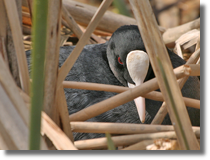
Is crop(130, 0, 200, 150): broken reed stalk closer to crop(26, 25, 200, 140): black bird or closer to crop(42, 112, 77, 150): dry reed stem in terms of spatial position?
crop(42, 112, 77, 150): dry reed stem

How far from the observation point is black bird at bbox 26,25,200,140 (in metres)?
1.14

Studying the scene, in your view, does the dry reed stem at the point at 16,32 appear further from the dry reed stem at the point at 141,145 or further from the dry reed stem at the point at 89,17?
the dry reed stem at the point at 89,17

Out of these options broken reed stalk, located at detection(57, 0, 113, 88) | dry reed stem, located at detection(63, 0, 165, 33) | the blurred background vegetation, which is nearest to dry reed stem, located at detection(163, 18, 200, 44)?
dry reed stem, located at detection(63, 0, 165, 33)

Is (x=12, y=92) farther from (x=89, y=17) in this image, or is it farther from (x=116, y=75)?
(x=89, y=17)

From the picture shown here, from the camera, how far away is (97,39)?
187 cm

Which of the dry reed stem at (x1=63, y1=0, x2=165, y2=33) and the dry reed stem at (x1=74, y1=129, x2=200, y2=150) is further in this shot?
the dry reed stem at (x1=63, y1=0, x2=165, y2=33)

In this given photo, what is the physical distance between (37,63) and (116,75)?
982 mm

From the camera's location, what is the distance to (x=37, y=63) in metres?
0.41

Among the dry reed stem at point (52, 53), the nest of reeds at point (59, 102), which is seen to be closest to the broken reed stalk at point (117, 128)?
the nest of reeds at point (59, 102)

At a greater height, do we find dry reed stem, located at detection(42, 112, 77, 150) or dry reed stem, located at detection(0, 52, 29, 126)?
dry reed stem, located at detection(0, 52, 29, 126)

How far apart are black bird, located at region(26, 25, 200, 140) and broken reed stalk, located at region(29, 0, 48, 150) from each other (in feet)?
2.06

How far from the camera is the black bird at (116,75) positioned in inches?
45.0

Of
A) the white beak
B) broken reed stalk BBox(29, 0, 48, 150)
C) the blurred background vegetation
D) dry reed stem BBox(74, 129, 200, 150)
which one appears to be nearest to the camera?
broken reed stalk BBox(29, 0, 48, 150)

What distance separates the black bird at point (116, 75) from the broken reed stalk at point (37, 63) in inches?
24.7
